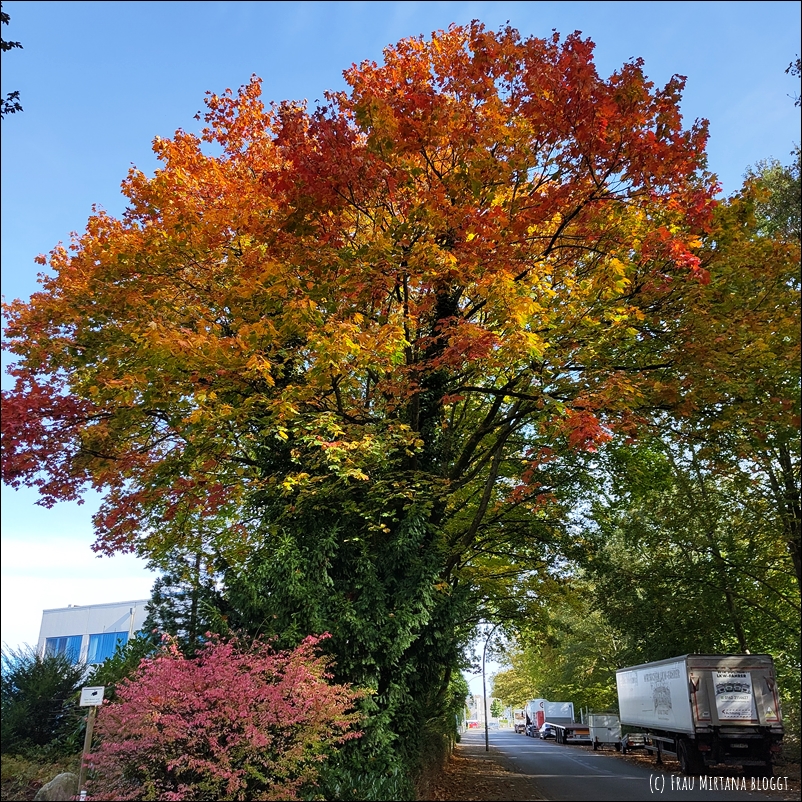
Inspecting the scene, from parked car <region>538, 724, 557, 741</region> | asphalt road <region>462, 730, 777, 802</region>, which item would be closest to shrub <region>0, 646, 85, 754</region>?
asphalt road <region>462, 730, 777, 802</region>

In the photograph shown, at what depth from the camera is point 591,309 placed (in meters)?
11.1

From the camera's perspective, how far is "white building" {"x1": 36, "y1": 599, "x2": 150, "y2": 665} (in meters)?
55.0

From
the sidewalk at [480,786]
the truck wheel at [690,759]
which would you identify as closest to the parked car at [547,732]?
the sidewalk at [480,786]

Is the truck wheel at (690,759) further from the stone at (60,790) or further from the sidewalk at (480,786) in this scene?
the stone at (60,790)

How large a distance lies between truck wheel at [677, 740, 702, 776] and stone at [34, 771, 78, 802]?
559 inches

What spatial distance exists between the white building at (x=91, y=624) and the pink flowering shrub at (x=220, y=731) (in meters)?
49.7

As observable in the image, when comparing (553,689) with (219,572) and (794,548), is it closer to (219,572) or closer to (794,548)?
(794,548)

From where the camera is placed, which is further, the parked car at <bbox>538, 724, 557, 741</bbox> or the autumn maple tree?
the parked car at <bbox>538, 724, 557, 741</bbox>

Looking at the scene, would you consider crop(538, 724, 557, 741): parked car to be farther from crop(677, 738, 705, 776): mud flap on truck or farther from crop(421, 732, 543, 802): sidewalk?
crop(677, 738, 705, 776): mud flap on truck

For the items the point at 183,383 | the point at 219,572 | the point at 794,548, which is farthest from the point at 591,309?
the point at 794,548

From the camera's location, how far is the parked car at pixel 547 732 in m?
40.2

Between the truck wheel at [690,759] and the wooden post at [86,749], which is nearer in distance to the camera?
the wooden post at [86,749]

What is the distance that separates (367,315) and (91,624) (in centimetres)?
5647

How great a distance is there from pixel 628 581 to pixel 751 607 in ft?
14.0
